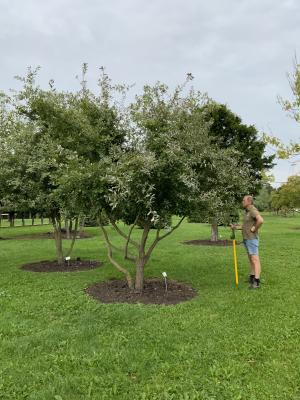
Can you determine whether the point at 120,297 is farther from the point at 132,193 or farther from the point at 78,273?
the point at 78,273

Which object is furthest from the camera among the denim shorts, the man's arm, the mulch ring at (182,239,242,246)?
the mulch ring at (182,239,242,246)

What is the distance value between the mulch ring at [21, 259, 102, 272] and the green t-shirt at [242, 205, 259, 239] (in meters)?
4.49

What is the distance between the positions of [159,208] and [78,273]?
3637 mm

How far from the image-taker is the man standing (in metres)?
7.47

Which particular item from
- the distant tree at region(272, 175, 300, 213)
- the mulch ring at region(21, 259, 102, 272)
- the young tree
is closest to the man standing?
the young tree

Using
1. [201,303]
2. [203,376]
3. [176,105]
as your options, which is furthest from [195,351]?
[176,105]

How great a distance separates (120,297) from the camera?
707cm

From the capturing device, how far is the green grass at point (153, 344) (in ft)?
12.5

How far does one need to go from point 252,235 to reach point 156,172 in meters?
2.52

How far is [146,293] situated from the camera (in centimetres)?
736

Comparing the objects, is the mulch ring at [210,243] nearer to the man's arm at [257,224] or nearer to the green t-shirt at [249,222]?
the green t-shirt at [249,222]

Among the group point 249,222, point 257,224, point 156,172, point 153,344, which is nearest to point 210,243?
point 249,222

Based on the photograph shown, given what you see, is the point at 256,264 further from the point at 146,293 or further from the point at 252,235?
the point at 146,293

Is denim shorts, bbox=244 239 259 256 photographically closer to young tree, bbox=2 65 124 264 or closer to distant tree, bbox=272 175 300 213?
young tree, bbox=2 65 124 264
